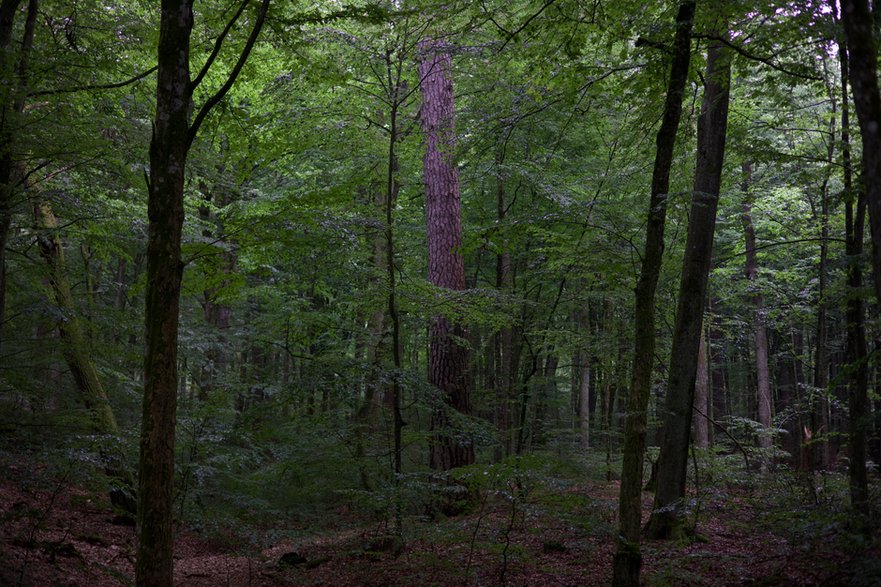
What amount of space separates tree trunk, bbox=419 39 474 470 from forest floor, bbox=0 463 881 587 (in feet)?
6.17

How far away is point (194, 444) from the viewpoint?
841 centimetres

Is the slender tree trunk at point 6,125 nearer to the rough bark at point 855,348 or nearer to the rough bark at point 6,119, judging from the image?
the rough bark at point 6,119

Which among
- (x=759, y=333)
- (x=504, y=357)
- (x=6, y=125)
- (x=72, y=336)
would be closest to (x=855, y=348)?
(x=504, y=357)

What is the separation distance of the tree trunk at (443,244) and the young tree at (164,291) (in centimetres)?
544

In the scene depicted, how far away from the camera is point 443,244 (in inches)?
435

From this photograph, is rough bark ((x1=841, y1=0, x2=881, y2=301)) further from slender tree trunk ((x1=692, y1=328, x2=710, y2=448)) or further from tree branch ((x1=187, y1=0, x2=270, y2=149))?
slender tree trunk ((x1=692, y1=328, x2=710, y2=448))

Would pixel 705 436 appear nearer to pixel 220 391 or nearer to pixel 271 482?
pixel 271 482

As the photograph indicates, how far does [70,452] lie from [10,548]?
3.91 feet

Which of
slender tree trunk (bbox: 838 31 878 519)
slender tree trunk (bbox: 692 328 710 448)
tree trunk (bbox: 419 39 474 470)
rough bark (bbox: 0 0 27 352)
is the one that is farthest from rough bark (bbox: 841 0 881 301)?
slender tree trunk (bbox: 692 328 710 448)

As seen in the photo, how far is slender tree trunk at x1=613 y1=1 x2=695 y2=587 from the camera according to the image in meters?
5.14

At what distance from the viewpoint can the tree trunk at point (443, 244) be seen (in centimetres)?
1020

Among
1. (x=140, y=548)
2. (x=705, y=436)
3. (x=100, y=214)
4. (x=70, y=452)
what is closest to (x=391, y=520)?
(x=70, y=452)

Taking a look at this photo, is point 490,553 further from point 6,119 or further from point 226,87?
point 6,119

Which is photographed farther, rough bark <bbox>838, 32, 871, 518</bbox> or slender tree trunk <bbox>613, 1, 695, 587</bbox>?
rough bark <bbox>838, 32, 871, 518</bbox>
